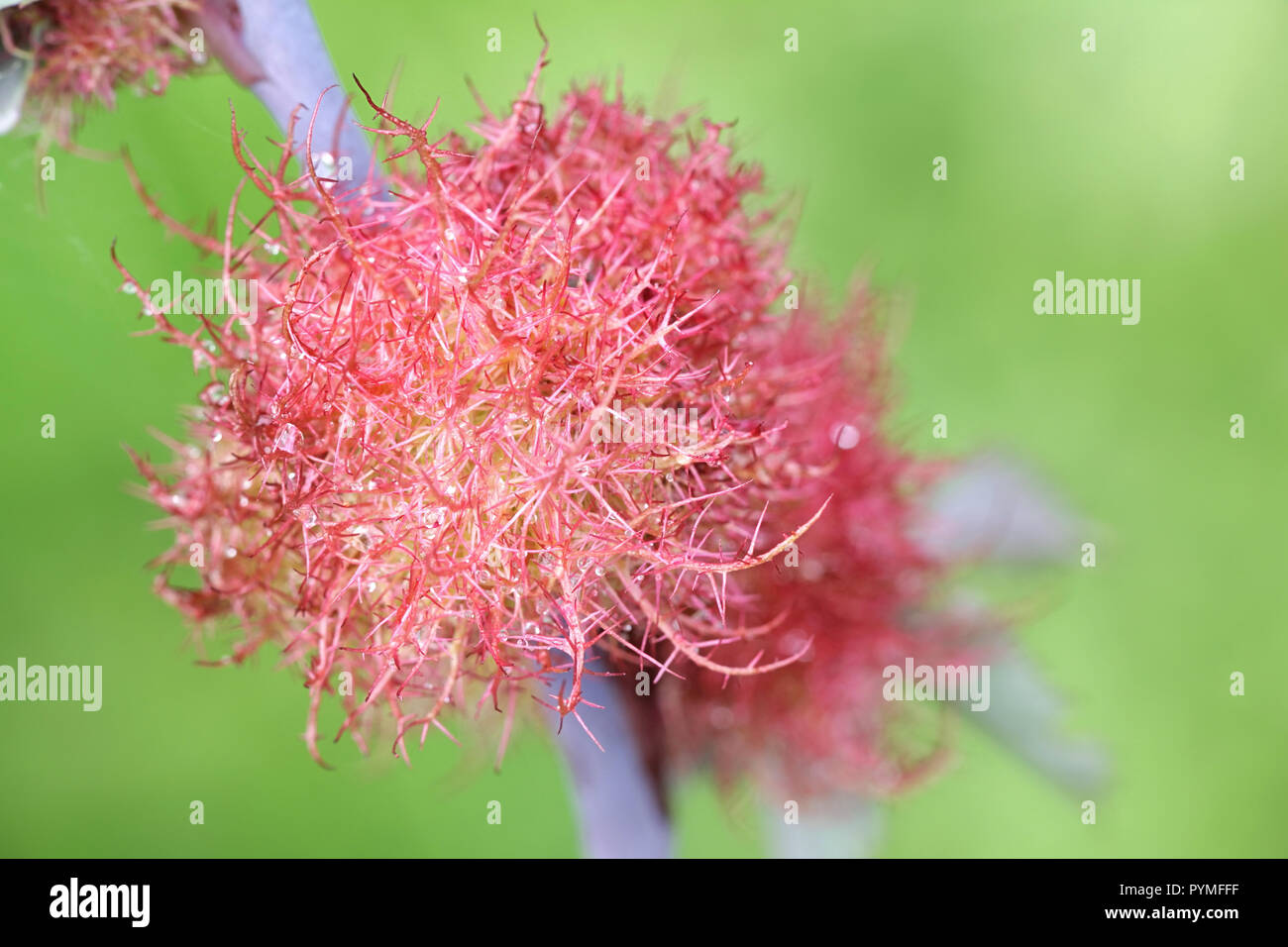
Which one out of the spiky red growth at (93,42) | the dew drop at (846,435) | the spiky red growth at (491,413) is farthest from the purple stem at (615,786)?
the spiky red growth at (93,42)

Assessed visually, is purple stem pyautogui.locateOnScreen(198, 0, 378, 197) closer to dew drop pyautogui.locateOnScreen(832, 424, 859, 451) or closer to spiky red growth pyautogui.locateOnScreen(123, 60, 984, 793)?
spiky red growth pyautogui.locateOnScreen(123, 60, 984, 793)

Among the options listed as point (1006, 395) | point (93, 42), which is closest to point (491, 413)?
point (93, 42)

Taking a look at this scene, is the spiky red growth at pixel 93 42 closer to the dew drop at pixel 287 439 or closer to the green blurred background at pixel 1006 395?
the dew drop at pixel 287 439

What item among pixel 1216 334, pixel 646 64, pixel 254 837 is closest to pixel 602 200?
pixel 646 64

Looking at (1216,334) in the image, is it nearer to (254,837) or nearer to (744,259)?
(744,259)

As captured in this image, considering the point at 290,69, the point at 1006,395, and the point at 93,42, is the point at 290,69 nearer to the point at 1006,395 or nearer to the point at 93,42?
the point at 93,42

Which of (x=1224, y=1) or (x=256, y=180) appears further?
(x=1224, y=1)
